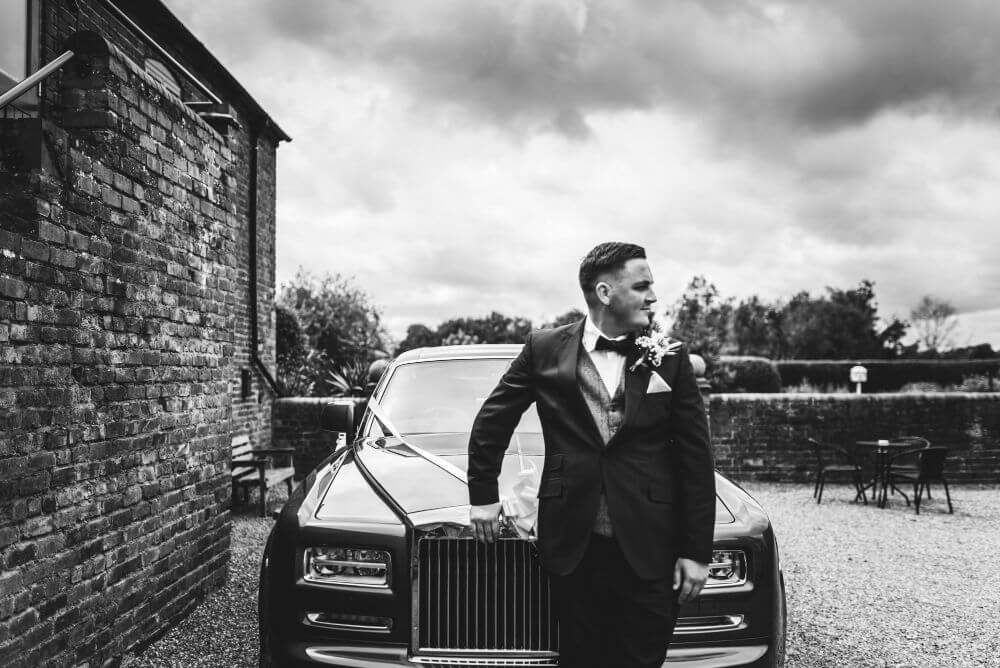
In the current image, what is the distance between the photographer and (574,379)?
2.41m

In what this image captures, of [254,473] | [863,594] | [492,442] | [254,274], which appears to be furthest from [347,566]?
[254,274]

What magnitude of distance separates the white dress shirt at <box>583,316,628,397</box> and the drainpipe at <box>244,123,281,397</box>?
32.7ft

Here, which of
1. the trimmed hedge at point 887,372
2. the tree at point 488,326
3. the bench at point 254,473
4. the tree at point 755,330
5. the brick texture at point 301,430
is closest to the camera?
the bench at point 254,473

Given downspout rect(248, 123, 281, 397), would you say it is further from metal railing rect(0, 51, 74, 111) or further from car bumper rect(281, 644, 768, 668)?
car bumper rect(281, 644, 768, 668)

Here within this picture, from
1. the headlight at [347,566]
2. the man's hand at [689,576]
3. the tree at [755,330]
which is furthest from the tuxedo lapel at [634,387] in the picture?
the tree at [755,330]

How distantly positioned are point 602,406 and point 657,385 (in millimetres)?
198

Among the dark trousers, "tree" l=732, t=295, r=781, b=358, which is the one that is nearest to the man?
the dark trousers

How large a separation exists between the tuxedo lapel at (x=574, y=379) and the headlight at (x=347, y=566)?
1063 millimetres

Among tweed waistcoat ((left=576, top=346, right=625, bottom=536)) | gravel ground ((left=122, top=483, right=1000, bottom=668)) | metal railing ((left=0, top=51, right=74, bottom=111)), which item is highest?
metal railing ((left=0, top=51, right=74, bottom=111))

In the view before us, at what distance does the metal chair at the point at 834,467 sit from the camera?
9.91 meters

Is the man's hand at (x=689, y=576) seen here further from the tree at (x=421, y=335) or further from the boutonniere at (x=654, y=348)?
the tree at (x=421, y=335)

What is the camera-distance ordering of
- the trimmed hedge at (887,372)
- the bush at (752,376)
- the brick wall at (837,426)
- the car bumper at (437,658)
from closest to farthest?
the car bumper at (437,658) → the brick wall at (837,426) → the bush at (752,376) → the trimmed hedge at (887,372)

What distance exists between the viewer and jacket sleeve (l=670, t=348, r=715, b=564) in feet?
7.47

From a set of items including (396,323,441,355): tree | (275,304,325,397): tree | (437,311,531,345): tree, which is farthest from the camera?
(437,311,531,345): tree
